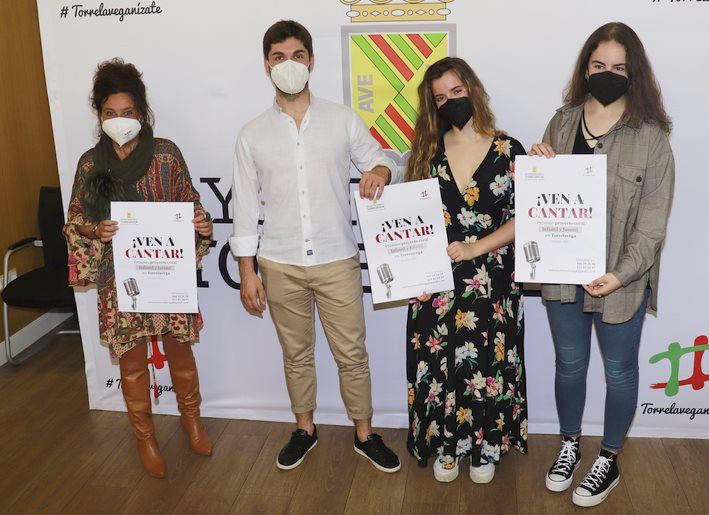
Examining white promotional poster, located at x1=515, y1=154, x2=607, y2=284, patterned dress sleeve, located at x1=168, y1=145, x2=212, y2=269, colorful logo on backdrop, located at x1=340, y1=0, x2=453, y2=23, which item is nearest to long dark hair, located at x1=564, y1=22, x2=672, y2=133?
white promotional poster, located at x1=515, y1=154, x2=607, y2=284

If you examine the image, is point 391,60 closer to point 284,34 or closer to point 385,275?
point 284,34

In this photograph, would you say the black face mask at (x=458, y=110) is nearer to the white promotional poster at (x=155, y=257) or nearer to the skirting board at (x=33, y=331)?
the white promotional poster at (x=155, y=257)

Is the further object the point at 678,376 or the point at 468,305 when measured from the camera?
the point at 678,376

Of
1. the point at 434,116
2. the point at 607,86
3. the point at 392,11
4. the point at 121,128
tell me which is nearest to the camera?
the point at 607,86

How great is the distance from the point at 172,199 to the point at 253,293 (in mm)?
494

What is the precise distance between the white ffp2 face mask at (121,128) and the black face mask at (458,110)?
3.81 ft

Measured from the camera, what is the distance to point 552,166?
2617 millimetres

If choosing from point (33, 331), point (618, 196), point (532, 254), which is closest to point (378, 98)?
point (532, 254)

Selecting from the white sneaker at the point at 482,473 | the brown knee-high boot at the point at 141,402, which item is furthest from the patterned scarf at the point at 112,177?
the white sneaker at the point at 482,473

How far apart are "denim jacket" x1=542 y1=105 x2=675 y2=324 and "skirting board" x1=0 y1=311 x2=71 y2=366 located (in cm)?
346

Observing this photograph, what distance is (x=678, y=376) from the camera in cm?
334

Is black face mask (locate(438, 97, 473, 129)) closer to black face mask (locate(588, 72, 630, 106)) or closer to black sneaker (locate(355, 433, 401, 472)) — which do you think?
black face mask (locate(588, 72, 630, 106))

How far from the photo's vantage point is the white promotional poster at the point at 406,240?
2.79 meters

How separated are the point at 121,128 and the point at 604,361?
200 centimetres
